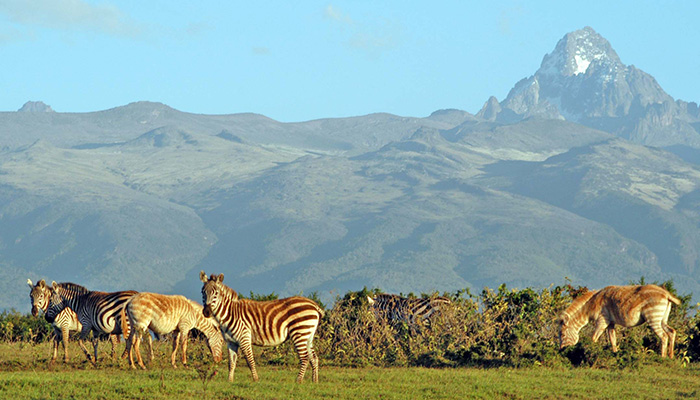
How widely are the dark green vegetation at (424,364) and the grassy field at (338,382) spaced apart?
29 millimetres

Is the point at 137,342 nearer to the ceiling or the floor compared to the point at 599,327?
nearer to the floor

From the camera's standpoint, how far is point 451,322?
27234 mm

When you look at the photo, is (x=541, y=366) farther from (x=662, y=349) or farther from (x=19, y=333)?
(x=19, y=333)

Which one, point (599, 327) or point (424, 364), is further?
point (424, 364)

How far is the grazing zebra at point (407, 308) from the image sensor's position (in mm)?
28391

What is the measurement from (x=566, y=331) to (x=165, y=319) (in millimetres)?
10816

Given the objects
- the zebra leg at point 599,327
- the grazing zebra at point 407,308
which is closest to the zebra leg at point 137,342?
the grazing zebra at point 407,308

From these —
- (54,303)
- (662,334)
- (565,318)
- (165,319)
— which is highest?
(54,303)

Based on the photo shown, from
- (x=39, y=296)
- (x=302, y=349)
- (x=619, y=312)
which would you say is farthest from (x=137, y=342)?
(x=619, y=312)

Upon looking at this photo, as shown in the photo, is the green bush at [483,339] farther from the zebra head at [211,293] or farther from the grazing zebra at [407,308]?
the zebra head at [211,293]

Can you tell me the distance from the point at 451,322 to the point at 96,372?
32.8ft

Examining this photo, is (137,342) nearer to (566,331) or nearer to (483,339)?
(483,339)

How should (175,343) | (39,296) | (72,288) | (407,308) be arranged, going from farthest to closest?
(407,308), (72,288), (39,296), (175,343)

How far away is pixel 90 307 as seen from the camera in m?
25.6
